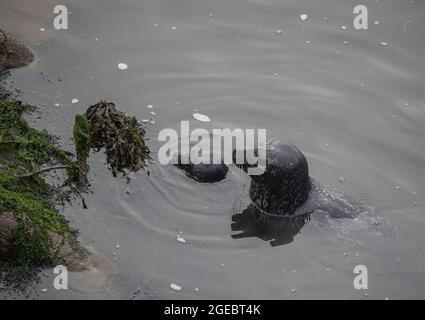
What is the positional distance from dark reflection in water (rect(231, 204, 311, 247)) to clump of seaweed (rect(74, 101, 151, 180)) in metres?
1.31

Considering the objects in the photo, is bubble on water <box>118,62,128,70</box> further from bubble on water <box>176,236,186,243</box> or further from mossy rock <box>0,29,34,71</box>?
bubble on water <box>176,236,186,243</box>

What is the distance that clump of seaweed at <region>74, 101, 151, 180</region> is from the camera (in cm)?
650

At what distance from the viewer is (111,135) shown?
258 inches

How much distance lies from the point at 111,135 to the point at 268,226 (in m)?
1.92

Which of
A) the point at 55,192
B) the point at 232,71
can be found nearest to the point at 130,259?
the point at 55,192

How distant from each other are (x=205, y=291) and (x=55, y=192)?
1.94 m

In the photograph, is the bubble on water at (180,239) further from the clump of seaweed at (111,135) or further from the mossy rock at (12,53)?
the mossy rock at (12,53)

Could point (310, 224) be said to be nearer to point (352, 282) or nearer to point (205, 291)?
point (352, 282)

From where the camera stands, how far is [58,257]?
20.4 ft

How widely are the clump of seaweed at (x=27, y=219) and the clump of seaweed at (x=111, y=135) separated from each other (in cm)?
43

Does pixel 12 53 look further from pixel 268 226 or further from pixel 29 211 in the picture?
pixel 268 226

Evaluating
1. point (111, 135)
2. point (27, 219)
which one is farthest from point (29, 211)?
point (111, 135)

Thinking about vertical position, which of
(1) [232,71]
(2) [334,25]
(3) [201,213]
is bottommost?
(3) [201,213]

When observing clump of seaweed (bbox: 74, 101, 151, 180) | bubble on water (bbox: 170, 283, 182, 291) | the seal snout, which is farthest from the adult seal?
bubble on water (bbox: 170, 283, 182, 291)
